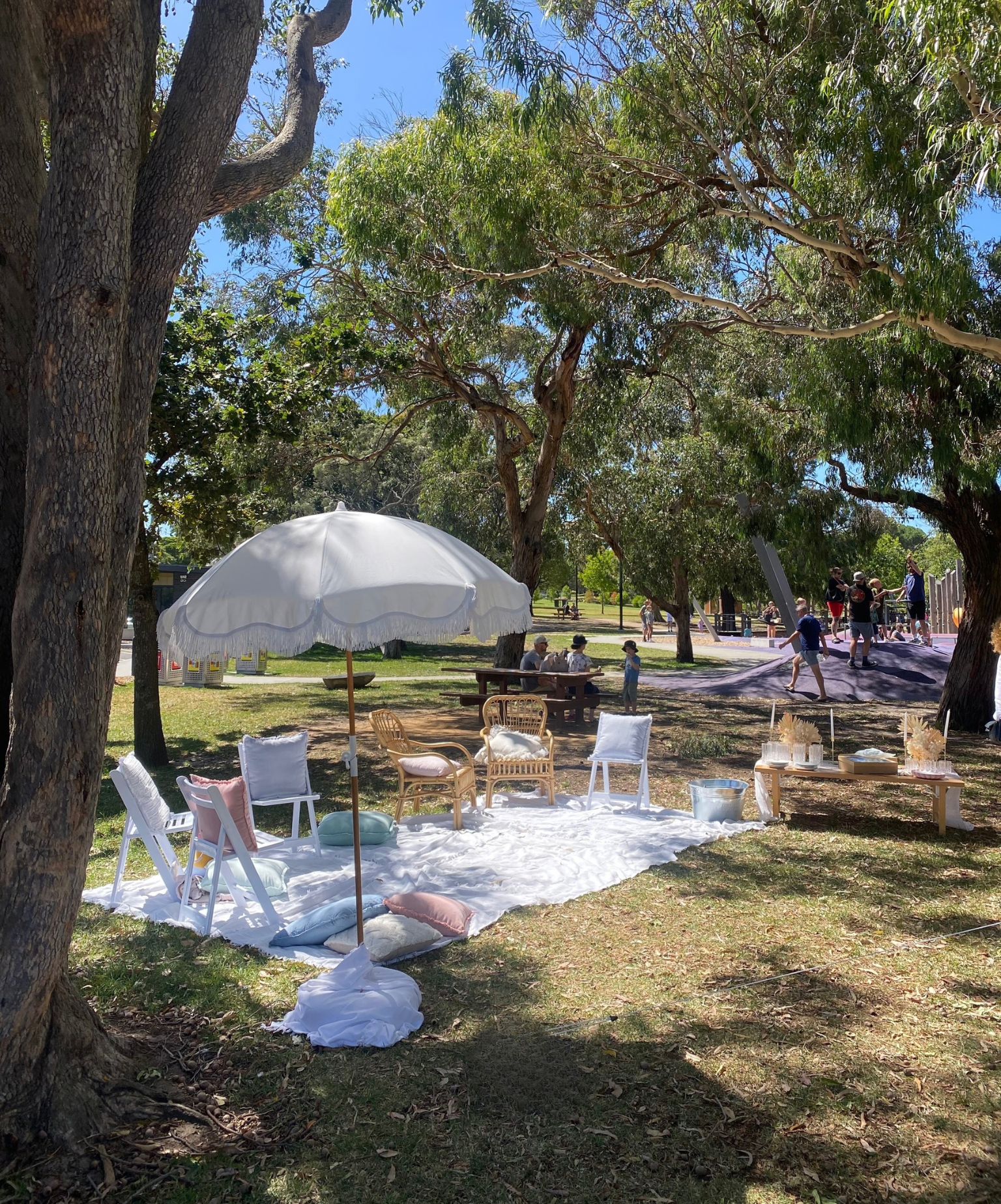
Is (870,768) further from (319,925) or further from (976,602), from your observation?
(976,602)

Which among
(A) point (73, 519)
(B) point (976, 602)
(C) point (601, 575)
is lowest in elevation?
(B) point (976, 602)

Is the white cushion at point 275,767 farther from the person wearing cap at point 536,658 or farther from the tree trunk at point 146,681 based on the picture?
the person wearing cap at point 536,658

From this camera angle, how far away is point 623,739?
8383 mm

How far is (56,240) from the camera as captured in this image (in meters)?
3.34

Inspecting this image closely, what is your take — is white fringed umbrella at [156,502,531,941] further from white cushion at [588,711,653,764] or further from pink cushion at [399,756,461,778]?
white cushion at [588,711,653,764]

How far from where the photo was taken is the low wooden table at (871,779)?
25.1 feet

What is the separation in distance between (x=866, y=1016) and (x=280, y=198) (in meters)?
14.0

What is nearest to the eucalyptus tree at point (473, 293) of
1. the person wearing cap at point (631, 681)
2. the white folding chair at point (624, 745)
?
the person wearing cap at point (631, 681)

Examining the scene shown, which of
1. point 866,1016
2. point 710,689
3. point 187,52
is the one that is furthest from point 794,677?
point 187,52

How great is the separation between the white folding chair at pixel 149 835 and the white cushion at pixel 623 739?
3717 mm

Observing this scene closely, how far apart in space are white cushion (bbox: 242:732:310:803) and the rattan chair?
79cm

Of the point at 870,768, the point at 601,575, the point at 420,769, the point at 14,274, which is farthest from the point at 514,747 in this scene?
the point at 601,575

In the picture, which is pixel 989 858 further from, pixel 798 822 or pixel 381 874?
pixel 381 874

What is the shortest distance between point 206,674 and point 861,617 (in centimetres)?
1328
